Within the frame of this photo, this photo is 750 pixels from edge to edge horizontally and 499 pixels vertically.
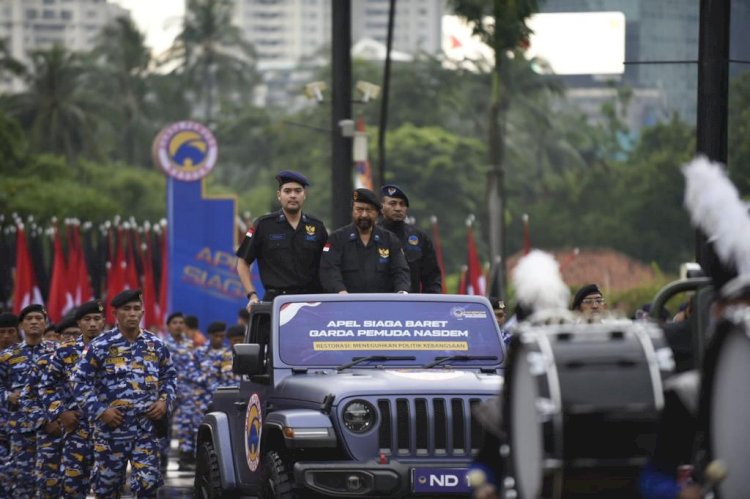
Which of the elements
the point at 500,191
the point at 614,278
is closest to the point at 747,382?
the point at 500,191

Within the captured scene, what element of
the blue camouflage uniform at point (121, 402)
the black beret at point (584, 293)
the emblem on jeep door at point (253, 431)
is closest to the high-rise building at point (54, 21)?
the black beret at point (584, 293)

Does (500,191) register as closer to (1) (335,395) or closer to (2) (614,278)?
(2) (614,278)

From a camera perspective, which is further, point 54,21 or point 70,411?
point 54,21

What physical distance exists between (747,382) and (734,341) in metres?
0.16

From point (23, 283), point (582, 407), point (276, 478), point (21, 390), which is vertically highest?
point (582, 407)

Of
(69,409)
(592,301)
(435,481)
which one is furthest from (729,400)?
(69,409)

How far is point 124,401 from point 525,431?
6457 millimetres

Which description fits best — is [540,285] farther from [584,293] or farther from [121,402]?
[584,293]

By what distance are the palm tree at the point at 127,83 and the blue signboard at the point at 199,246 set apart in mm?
68455

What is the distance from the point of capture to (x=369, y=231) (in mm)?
14414

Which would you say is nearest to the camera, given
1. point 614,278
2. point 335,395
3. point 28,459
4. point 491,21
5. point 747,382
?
point 747,382

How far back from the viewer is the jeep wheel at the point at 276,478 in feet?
39.4

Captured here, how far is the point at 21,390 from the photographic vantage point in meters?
16.9

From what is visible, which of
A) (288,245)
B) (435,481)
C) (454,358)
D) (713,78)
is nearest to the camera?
(435,481)
